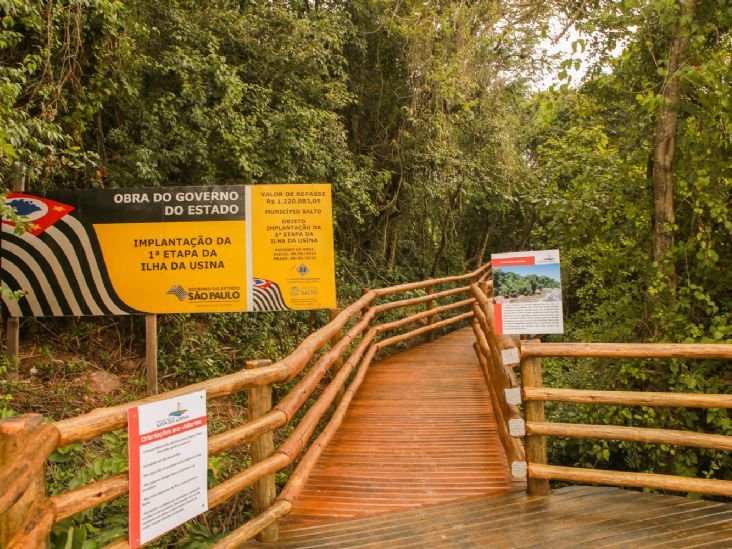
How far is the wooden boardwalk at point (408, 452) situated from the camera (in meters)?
3.81

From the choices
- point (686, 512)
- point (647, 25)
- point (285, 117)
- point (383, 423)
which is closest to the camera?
point (686, 512)

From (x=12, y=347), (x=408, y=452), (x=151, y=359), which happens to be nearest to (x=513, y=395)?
(x=408, y=452)

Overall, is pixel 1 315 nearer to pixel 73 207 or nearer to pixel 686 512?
pixel 73 207

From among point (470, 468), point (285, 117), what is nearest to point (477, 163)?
point (285, 117)

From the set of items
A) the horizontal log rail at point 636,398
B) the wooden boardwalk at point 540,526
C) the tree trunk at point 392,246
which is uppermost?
the tree trunk at point 392,246

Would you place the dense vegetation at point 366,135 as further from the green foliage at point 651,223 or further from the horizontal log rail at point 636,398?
the horizontal log rail at point 636,398

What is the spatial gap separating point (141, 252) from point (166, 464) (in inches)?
142

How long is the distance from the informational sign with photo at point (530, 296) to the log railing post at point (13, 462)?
3520mm

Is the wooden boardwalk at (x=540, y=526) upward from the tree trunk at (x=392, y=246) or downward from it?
downward

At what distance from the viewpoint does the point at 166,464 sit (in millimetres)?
2439

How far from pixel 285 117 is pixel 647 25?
16.9 ft

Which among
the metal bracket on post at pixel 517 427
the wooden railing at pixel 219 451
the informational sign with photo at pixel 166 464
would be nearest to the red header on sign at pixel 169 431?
the informational sign with photo at pixel 166 464

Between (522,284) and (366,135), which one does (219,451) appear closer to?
(522,284)

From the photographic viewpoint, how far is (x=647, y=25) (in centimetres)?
520
